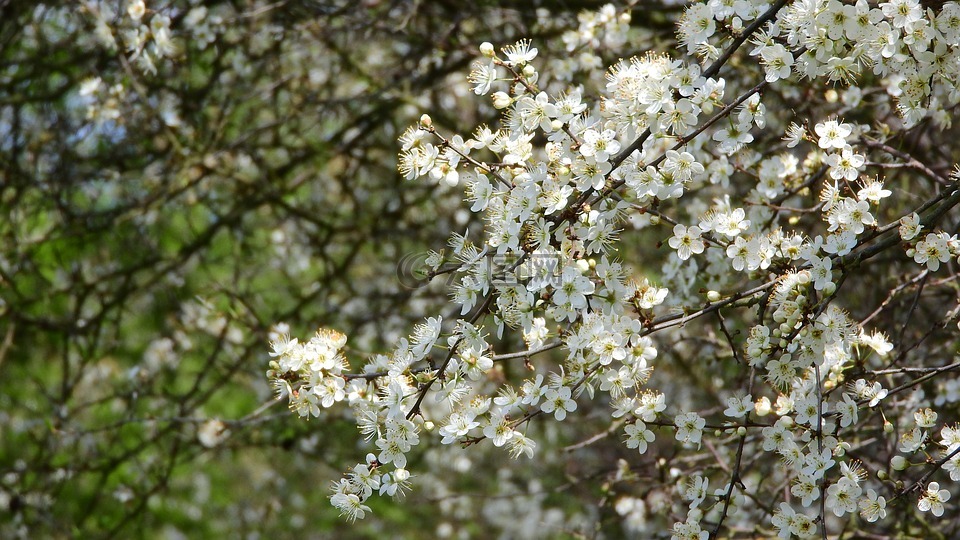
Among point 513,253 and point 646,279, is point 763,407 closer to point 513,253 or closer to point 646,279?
point 646,279

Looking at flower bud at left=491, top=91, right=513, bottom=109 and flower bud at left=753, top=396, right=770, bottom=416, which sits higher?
flower bud at left=491, top=91, right=513, bottom=109

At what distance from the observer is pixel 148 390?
435cm

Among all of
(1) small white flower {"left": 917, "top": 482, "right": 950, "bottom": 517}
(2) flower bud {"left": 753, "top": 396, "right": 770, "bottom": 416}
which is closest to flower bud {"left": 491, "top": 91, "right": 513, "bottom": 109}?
(2) flower bud {"left": 753, "top": 396, "right": 770, "bottom": 416}

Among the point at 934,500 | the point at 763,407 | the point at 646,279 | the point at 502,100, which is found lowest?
the point at 934,500

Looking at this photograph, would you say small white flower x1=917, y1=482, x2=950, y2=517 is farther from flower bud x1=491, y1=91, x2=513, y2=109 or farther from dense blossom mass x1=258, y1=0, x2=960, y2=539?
flower bud x1=491, y1=91, x2=513, y2=109

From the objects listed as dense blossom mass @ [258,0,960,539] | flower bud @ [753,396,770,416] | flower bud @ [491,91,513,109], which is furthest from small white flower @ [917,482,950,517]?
flower bud @ [491,91,513,109]

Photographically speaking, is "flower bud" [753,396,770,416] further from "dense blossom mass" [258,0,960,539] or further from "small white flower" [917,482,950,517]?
"small white flower" [917,482,950,517]

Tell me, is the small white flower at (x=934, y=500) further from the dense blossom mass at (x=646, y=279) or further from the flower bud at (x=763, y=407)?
the flower bud at (x=763, y=407)

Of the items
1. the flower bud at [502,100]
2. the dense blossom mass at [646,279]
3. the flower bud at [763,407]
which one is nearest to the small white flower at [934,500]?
the dense blossom mass at [646,279]

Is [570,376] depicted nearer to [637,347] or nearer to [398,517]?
[637,347]

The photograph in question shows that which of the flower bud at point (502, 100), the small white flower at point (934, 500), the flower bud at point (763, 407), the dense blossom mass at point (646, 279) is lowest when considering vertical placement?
the small white flower at point (934, 500)

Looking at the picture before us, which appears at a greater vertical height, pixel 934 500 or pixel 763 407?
pixel 763 407


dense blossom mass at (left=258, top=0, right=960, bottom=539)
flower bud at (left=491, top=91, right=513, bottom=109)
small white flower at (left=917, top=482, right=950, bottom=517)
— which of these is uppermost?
flower bud at (left=491, top=91, right=513, bottom=109)

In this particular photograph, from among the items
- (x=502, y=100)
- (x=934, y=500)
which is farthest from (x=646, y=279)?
(x=934, y=500)
